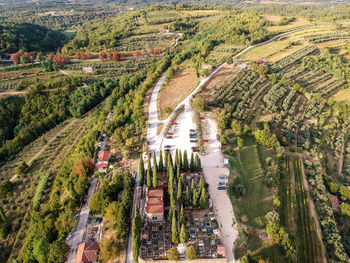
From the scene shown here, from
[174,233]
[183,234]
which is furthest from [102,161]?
[183,234]

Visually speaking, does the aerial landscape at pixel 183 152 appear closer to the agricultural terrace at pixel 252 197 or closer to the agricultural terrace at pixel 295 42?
the agricultural terrace at pixel 252 197

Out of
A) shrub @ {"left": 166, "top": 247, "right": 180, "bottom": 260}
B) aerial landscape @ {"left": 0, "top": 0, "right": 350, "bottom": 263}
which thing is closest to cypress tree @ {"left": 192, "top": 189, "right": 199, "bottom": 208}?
aerial landscape @ {"left": 0, "top": 0, "right": 350, "bottom": 263}

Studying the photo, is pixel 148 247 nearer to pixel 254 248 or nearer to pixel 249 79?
pixel 254 248

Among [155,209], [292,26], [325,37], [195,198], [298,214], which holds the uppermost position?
[292,26]

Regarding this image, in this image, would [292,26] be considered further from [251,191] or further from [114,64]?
[251,191]

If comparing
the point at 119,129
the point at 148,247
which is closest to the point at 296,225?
the point at 148,247

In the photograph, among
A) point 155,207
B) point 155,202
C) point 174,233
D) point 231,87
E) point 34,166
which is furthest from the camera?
point 231,87

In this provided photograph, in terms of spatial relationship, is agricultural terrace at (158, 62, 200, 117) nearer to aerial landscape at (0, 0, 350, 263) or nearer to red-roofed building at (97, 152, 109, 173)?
aerial landscape at (0, 0, 350, 263)
